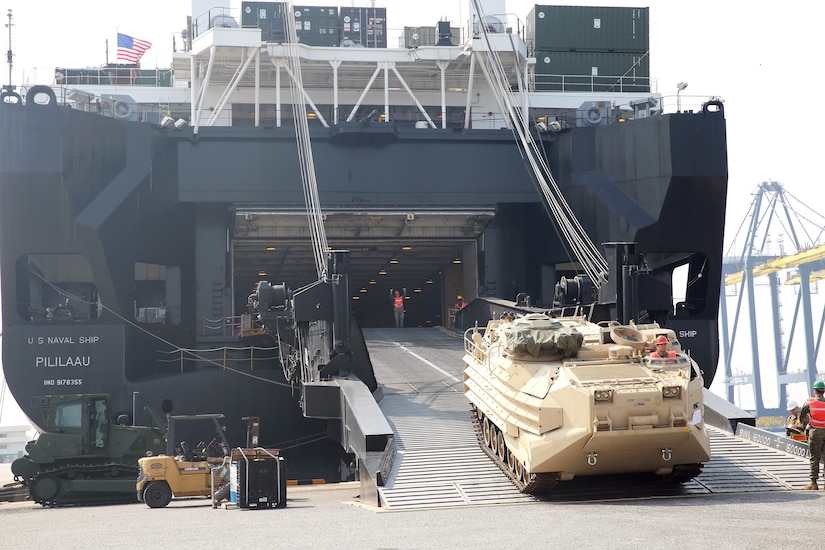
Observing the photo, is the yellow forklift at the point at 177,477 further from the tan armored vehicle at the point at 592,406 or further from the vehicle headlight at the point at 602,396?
the vehicle headlight at the point at 602,396

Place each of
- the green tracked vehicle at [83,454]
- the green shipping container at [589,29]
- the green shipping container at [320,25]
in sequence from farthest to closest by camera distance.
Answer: the green shipping container at [589,29] < the green shipping container at [320,25] < the green tracked vehicle at [83,454]

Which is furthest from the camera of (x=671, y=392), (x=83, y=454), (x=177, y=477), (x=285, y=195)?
(x=285, y=195)

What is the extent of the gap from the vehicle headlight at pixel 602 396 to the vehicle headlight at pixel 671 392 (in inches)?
30.3

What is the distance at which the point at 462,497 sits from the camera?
15.8m

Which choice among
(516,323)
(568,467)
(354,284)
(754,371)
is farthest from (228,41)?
(754,371)

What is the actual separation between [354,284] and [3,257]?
2293 cm

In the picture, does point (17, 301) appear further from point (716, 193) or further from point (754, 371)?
point (754, 371)

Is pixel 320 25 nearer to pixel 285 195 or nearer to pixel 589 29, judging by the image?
pixel 285 195

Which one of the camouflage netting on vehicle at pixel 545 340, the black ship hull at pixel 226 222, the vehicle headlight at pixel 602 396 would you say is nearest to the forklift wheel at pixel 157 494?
the camouflage netting on vehicle at pixel 545 340

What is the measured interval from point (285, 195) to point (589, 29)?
1530cm

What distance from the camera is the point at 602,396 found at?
1473cm

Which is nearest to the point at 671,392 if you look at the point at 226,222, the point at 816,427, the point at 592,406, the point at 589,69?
the point at 592,406

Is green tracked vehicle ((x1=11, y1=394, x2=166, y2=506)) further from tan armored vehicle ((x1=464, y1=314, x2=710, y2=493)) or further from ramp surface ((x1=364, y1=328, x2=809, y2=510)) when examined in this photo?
tan armored vehicle ((x1=464, y1=314, x2=710, y2=493))

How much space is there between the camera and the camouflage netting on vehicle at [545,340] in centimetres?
1617
